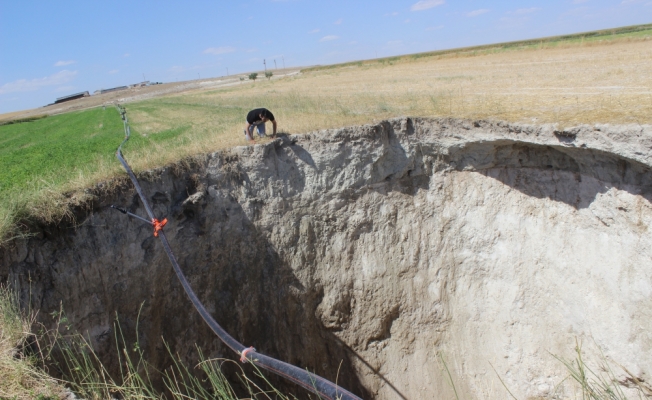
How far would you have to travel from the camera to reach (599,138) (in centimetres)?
751

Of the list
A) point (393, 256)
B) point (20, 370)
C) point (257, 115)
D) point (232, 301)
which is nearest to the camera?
point (20, 370)

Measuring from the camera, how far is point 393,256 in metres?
10.7

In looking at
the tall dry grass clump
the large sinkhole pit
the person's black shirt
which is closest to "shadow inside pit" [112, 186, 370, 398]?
the large sinkhole pit

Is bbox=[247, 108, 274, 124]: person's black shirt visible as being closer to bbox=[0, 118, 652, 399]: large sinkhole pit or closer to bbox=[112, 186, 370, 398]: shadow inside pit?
bbox=[0, 118, 652, 399]: large sinkhole pit

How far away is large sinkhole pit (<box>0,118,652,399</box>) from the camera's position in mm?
7828

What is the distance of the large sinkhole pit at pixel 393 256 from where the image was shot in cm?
783

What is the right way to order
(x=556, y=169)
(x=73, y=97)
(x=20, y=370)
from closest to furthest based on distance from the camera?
(x=20, y=370) → (x=556, y=169) → (x=73, y=97)

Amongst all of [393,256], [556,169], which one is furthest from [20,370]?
[556,169]

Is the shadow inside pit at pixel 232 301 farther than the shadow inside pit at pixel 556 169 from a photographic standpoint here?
Yes

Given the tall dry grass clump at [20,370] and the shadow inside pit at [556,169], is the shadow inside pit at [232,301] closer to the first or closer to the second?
the tall dry grass clump at [20,370]

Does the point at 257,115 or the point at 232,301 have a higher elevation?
the point at 257,115

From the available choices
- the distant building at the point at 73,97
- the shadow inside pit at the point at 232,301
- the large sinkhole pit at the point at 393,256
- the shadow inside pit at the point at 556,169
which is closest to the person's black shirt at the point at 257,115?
the large sinkhole pit at the point at 393,256

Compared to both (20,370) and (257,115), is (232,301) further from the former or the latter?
(20,370)

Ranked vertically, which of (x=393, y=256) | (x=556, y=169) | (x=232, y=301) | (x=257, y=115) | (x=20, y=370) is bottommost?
(x=232, y=301)
